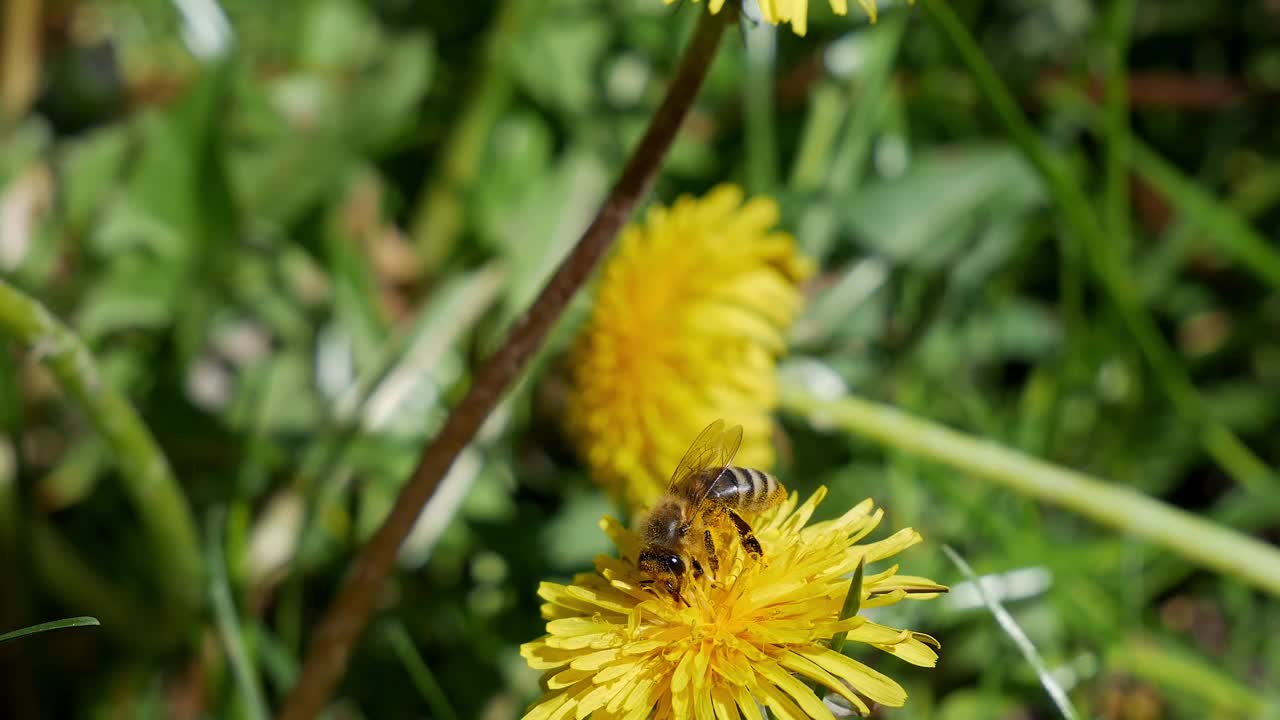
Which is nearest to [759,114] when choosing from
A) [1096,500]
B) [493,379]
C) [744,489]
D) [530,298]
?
[530,298]

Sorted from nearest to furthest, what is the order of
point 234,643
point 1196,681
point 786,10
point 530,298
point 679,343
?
point 786,10, point 234,643, point 679,343, point 1196,681, point 530,298

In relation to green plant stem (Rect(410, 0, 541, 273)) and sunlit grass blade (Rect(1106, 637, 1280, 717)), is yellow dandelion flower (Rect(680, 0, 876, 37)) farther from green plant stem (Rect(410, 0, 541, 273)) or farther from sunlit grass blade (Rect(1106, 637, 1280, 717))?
green plant stem (Rect(410, 0, 541, 273))

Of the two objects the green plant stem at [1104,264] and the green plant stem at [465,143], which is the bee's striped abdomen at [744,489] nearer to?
the green plant stem at [1104,264]

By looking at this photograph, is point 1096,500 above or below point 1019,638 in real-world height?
above

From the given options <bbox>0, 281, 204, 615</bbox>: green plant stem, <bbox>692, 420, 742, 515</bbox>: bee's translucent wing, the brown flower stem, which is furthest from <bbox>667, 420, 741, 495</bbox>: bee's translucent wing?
<bbox>0, 281, 204, 615</bbox>: green plant stem

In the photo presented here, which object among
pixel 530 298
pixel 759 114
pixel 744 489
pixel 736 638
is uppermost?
pixel 759 114

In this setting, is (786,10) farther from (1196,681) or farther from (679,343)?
(1196,681)

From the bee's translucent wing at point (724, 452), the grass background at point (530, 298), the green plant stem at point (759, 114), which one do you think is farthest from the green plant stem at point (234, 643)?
the green plant stem at point (759, 114)
